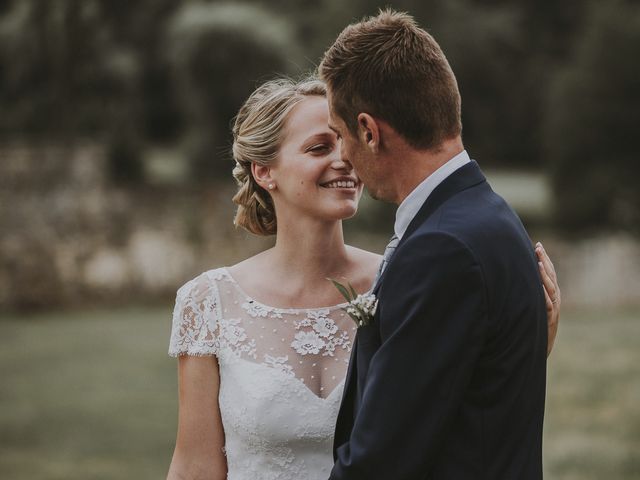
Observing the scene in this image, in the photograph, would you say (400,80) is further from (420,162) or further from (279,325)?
(279,325)

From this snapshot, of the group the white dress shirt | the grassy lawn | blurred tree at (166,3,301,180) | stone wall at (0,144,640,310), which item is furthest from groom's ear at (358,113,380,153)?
blurred tree at (166,3,301,180)

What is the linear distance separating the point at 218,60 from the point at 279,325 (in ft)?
48.0

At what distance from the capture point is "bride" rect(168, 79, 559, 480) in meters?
3.05

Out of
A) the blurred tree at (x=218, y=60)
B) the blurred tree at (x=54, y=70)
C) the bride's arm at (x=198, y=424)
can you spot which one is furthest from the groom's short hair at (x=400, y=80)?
the blurred tree at (x=54, y=70)

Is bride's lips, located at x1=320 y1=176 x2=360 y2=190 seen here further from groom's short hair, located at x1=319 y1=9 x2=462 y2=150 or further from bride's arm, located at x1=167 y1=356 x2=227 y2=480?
groom's short hair, located at x1=319 y1=9 x2=462 y2=150

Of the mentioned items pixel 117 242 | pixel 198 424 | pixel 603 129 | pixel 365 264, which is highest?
pixel 603 129

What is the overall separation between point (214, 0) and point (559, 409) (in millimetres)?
12472

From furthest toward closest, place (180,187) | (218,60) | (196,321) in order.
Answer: (218,60), (180,187), (196,321)

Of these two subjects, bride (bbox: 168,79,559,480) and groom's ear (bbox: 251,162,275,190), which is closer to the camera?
bride (bbox: 168,79,559,480)

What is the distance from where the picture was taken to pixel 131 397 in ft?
33.9

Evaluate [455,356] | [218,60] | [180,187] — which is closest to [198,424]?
[455,356]

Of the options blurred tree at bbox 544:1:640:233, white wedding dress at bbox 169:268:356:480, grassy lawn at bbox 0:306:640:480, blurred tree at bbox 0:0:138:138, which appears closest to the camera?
white wedding dress at bbox 169:268:356:480

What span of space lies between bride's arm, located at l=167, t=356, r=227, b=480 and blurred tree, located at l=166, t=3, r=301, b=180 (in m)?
13.9

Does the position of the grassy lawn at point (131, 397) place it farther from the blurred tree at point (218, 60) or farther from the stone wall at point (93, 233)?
the blurred tree at point (218, 60)
